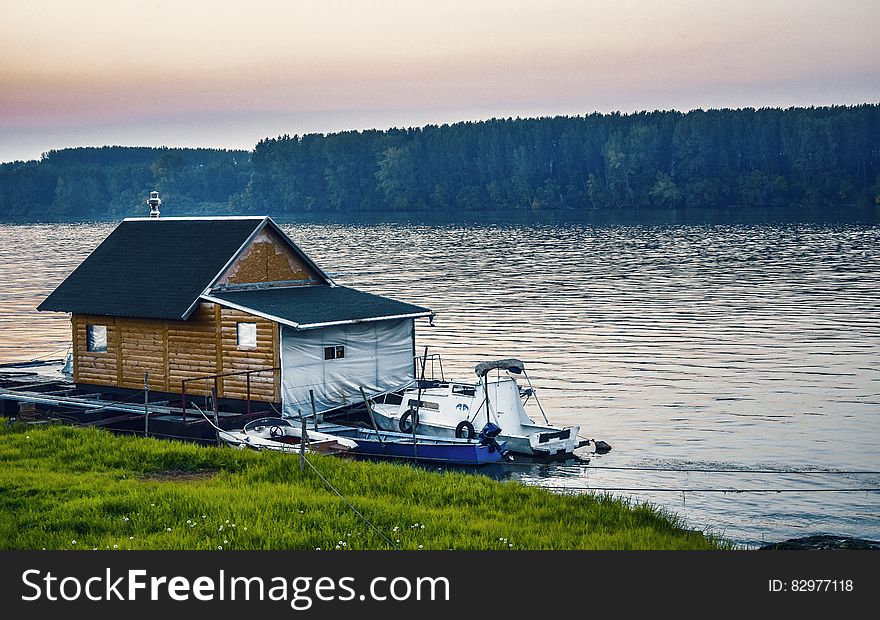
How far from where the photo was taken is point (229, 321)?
40.5 metres

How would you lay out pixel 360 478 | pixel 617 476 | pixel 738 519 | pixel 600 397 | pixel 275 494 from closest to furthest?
1. pixel 275 494
2. pixel 360 478
3. pixel 738 519
4. pixel 617 476
5. pixel 600 397

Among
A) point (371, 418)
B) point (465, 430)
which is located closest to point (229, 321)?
point (371, 418)

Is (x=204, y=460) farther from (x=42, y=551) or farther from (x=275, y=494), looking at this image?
(x=42, y=551)

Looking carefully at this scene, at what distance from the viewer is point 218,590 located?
1714 cm

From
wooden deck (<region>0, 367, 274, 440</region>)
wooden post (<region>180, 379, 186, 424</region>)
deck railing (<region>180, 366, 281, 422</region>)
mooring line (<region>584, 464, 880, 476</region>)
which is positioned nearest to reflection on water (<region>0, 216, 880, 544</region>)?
mooring line (<region>584, 464, 880, 476</region>)

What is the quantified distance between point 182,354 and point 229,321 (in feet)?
8.20

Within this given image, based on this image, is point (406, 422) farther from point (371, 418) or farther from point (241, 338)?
point (241, 338)

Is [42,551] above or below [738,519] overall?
above

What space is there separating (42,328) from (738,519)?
6008cm

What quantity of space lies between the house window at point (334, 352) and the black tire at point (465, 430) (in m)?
4.69

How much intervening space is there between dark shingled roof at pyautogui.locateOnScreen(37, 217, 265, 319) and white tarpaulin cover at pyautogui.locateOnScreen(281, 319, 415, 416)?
4.01 m

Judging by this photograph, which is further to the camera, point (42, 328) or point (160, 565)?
point (42, 328)

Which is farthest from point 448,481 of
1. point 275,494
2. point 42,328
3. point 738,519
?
point 42,328

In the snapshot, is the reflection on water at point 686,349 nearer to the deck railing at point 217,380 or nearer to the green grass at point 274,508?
the green grass at point 274,508
